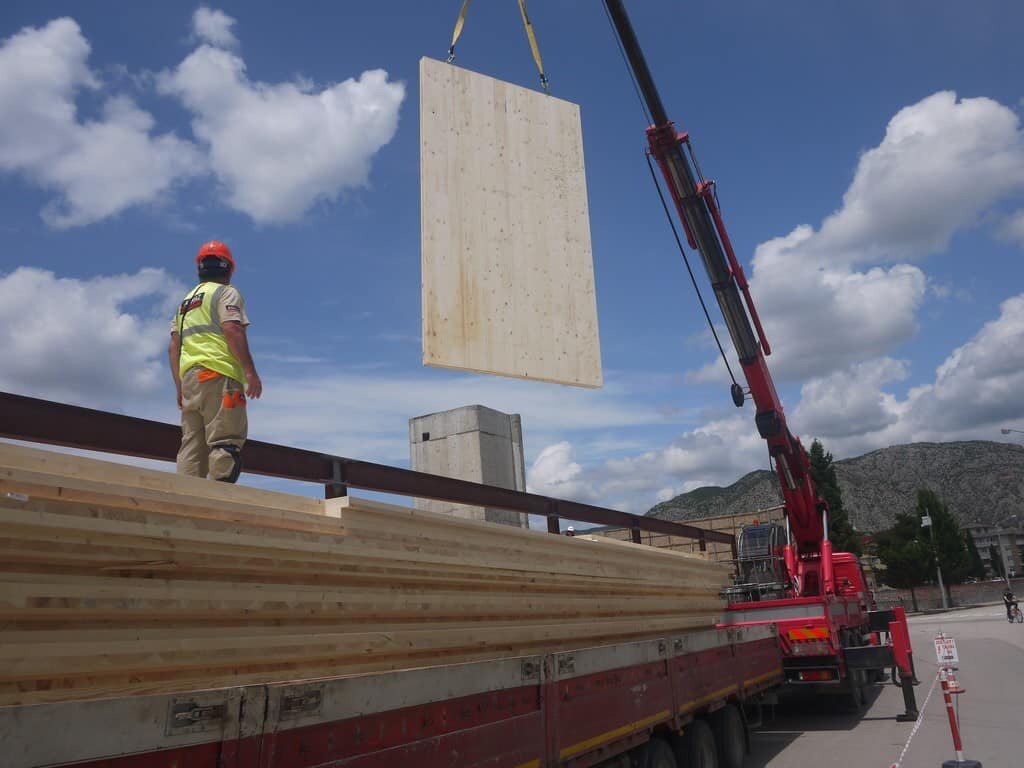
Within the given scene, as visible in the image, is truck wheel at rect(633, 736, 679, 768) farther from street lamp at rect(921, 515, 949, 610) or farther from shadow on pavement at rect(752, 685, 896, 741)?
street lamp at rect(921, 515, 949, 610)

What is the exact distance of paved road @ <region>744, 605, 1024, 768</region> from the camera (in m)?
8.80

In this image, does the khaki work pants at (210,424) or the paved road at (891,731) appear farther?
the paved road at (891,731)

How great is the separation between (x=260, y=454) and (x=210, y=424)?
0.54 meters

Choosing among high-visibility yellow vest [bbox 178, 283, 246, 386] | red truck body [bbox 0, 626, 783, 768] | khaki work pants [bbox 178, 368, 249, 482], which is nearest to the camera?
red truck body [bbox 0, 626, 783, 768]

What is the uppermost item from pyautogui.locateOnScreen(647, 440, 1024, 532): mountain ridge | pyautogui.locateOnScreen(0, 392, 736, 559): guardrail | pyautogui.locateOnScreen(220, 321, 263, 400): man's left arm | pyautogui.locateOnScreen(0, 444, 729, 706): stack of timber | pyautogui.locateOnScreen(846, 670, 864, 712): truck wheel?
pyautogui.locateOnScreen(647, 440, 1024, 532): mountain ridge

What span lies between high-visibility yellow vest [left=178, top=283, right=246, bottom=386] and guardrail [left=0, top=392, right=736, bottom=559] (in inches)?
16.0

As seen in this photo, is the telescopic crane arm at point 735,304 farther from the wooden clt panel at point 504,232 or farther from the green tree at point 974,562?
the green tree at point 974,562

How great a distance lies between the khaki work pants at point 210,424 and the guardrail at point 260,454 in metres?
0.14

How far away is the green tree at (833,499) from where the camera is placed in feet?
168

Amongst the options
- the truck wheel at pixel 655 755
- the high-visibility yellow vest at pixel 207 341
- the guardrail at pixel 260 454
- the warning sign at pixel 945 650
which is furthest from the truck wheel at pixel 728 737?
the high-visibility yellow vest at pixel 207 341

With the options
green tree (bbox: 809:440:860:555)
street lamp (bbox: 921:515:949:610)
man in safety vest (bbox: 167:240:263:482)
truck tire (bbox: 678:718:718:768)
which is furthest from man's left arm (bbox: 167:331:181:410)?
street lamp (bbox: 921:515:949:610)

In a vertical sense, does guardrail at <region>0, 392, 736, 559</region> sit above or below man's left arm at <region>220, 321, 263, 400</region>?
below

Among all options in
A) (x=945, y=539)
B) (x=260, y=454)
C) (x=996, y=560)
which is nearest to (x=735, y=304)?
(x=260, y=454)

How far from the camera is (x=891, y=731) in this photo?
1041 cm
